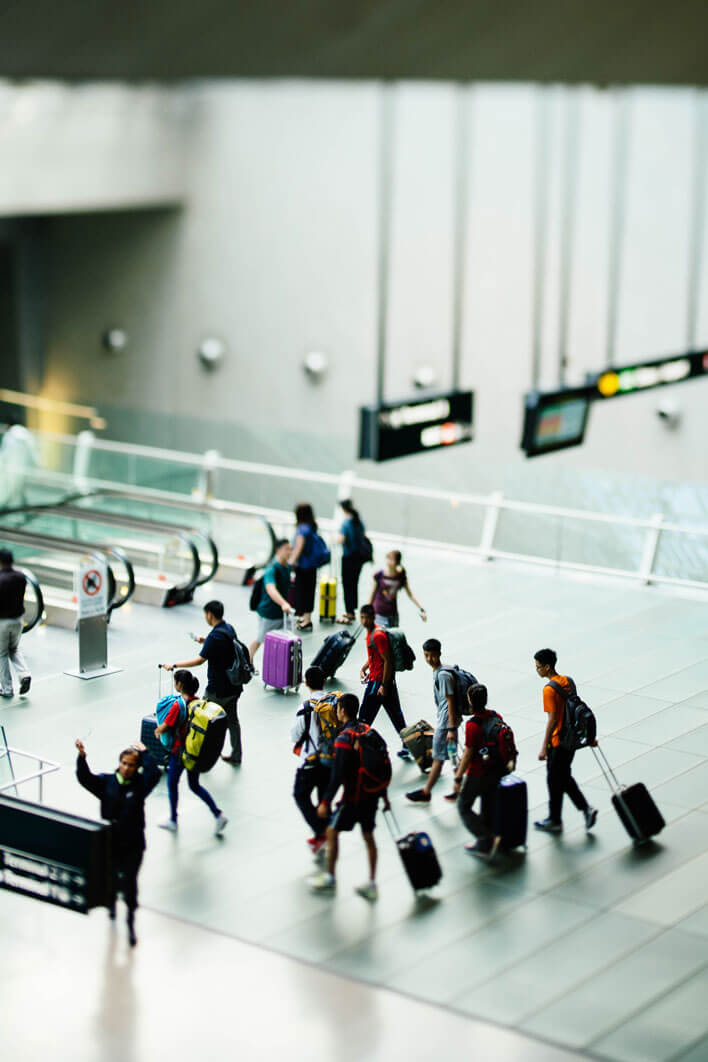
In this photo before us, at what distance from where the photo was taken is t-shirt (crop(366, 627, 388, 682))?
11.8 m

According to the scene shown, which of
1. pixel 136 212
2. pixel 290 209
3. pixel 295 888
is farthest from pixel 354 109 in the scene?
pixel 295 888

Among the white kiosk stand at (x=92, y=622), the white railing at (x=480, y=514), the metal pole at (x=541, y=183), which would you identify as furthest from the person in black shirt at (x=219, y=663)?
the metal pole at (x=541, y=183)

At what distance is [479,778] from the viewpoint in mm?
10141

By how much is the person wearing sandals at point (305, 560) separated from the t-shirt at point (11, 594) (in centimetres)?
326

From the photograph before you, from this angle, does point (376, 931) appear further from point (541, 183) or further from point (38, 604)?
point (541, 183)

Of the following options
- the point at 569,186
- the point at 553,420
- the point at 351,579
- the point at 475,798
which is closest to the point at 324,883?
the point at 475,798

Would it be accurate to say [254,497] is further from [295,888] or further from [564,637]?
[295,888]

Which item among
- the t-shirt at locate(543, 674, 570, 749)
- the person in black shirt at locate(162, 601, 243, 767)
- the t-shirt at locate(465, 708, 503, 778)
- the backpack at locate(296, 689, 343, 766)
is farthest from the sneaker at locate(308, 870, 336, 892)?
the person in black shirt at locate(162, 601, 243, 767)

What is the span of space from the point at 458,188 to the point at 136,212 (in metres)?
7.15

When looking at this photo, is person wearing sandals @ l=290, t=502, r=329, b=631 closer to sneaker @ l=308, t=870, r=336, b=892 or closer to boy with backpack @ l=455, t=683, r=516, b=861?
boy with backpack @ l=455, t=683, r=516, b=861

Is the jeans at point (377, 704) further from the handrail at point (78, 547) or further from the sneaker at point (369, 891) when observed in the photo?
the handrail at point (78, 547)

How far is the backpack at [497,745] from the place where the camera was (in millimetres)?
10141

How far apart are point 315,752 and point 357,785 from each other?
673 millimetres

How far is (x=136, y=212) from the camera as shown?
26.4 metres
